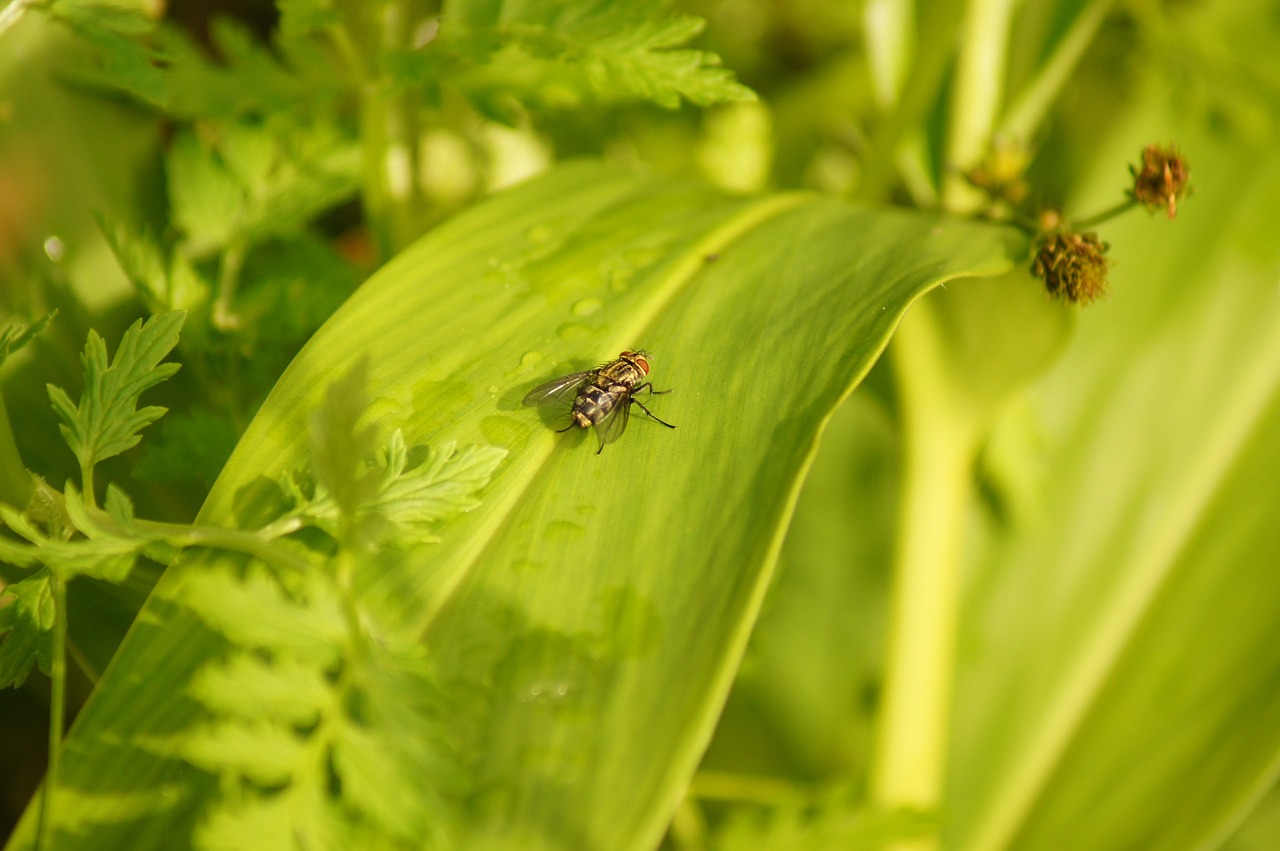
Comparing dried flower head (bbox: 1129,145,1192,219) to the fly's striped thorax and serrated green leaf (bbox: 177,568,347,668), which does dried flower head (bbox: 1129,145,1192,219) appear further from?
serrated green leaf (bbox: 177,568,347,668)

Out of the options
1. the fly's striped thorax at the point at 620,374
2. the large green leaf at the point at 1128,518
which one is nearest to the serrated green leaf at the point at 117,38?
the fly's striped thorax at the point at 620,374

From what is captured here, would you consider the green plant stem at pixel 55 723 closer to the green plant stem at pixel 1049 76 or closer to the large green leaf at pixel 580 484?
the large green leaf at pixel 580 484

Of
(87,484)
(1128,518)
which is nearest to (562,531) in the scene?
(87,484)

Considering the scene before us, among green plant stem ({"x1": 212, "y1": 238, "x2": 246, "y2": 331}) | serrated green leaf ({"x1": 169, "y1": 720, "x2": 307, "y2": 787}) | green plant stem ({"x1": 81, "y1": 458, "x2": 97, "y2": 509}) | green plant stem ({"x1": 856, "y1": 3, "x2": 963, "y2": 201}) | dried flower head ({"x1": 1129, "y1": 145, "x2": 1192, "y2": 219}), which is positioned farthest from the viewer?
green plant stem ({"x1": 856, "y1": 3, "x2": 963, "y2": 201})

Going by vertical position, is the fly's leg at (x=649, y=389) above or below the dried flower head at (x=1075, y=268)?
below

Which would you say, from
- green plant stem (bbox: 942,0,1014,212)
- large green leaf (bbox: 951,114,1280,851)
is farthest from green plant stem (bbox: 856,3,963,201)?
large green leaf (bbox: 951,114,1280,851)
